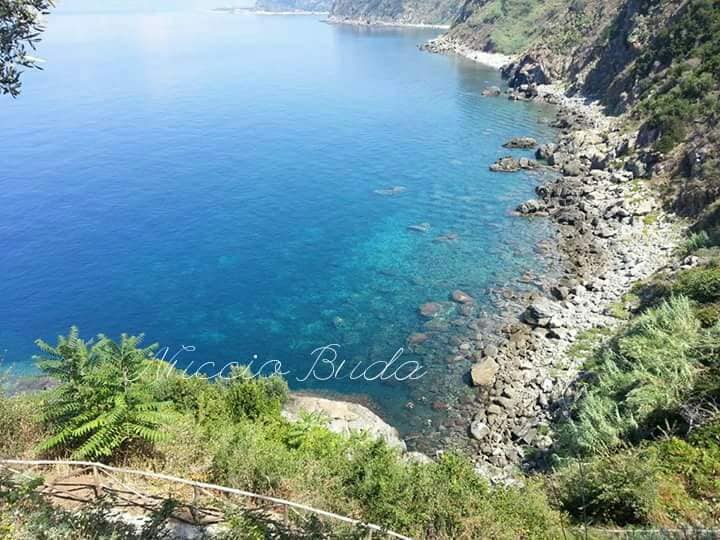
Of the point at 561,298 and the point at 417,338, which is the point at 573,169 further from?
the point at 417,338

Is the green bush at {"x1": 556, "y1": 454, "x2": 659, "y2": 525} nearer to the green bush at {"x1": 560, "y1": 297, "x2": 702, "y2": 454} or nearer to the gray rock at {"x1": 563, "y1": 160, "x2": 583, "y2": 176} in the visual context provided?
the green bush at {"x1": 560, "y1": 297, "x2": 702, "y2": 454}

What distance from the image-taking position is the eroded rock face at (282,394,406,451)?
2633cm

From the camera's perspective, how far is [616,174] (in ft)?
184

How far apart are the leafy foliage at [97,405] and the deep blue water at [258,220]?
18.1m

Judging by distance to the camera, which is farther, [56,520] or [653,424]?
[653,424]

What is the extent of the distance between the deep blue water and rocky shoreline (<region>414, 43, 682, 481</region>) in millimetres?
3120

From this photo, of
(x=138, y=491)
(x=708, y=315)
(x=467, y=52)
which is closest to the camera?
(x=138, y=491)

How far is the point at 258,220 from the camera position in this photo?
5475cm

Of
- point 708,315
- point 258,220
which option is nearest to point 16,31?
point 708,315

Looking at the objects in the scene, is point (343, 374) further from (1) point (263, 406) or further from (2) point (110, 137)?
(2) point (110, 137)

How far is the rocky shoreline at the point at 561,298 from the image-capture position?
27.3 m

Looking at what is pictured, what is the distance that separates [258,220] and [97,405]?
138 ft

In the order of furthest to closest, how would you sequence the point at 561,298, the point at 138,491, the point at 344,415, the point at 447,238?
the point at 447,238
the point at 561,298
the point at 344,415
the point at 138,491

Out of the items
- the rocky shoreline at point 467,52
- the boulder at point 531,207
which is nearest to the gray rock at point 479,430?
the boulder at point 531,207
